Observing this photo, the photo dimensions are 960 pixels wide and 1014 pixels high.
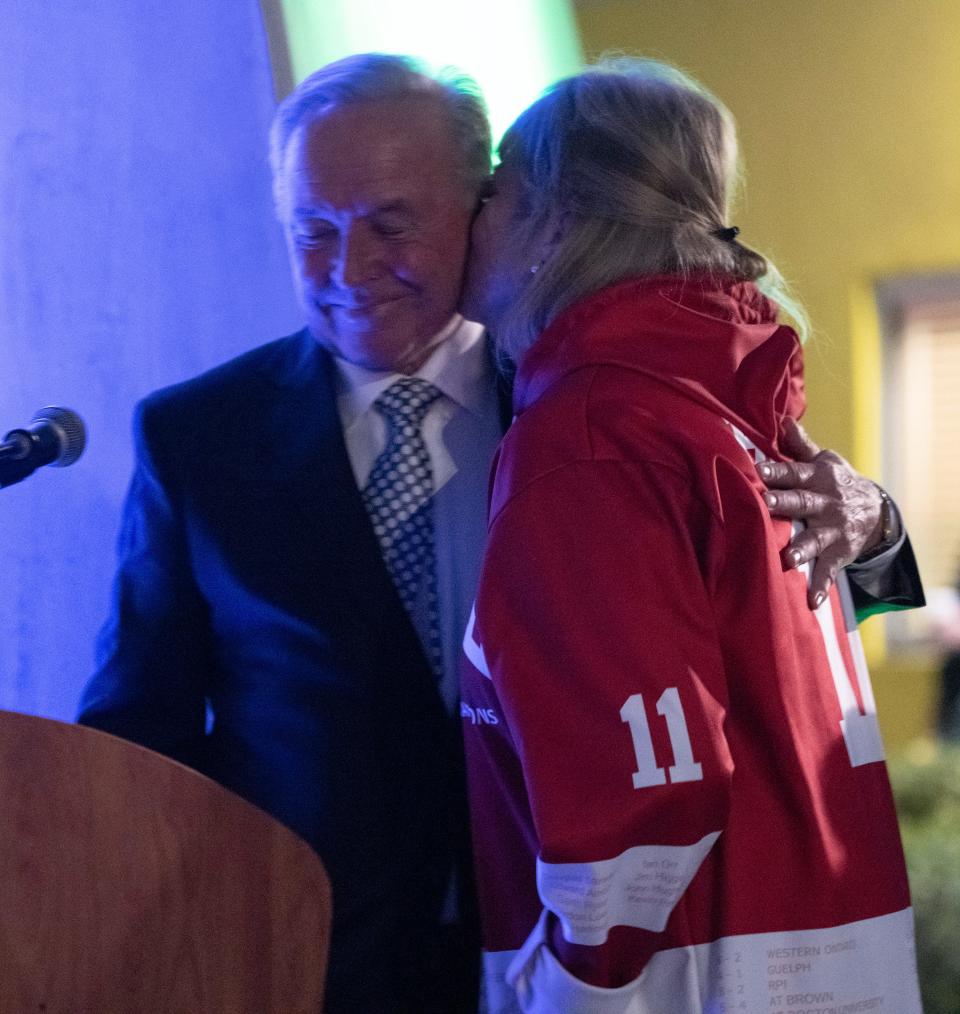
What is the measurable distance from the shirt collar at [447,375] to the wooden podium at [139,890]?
0.67m

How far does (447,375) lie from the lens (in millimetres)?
1527

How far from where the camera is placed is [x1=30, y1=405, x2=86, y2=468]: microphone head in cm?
103

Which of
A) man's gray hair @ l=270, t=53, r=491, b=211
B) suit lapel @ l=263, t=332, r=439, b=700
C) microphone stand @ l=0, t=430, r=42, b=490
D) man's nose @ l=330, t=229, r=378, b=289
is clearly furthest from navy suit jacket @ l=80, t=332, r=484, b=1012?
microphone stand @ l=0, t=430, r=42, b=490

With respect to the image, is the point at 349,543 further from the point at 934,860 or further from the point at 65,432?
the point at 934,860

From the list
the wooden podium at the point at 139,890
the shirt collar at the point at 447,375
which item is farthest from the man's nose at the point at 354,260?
the wooden podium at the point at 139,890

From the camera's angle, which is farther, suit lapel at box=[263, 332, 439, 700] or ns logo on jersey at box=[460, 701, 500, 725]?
suit lapel at box=[263, 332, 439, 700]

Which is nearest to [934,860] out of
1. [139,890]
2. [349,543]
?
[349,543]

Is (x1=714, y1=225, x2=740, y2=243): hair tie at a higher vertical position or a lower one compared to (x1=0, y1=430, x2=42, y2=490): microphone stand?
higher

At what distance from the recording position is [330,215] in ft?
4.78

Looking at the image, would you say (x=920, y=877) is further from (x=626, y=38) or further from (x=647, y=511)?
(x=626, y=38)

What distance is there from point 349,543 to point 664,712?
1.63 ft

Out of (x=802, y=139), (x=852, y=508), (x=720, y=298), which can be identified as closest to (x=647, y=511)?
(x=720, y=298)

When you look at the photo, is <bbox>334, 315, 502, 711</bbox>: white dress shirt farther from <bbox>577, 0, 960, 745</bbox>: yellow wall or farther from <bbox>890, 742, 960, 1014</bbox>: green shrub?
<bbox>577, 0, 960, 745</bbox>: yellow wall

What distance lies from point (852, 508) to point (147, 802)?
786mm
